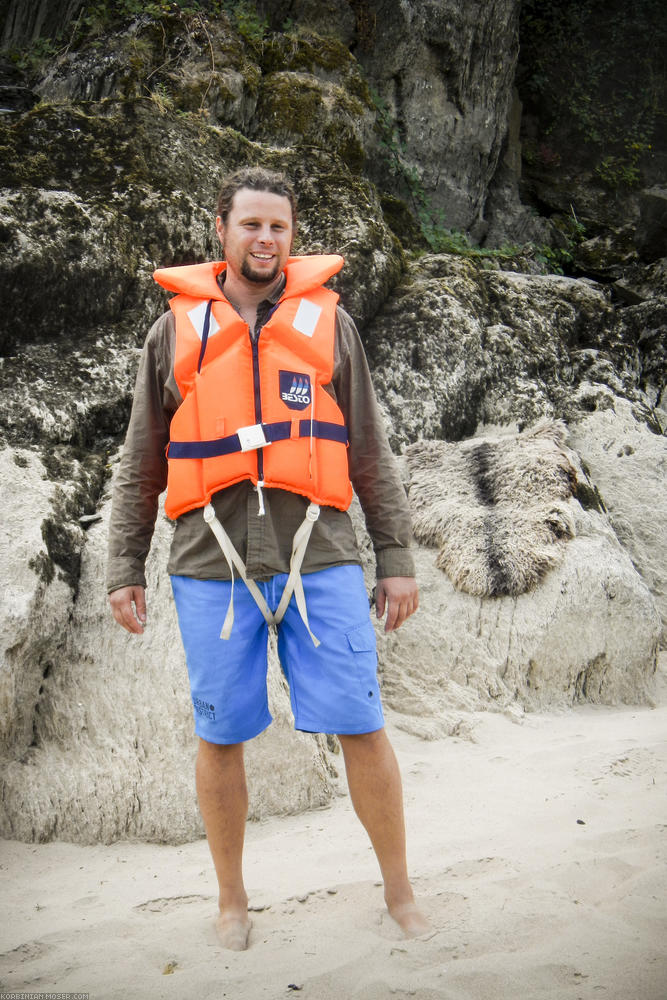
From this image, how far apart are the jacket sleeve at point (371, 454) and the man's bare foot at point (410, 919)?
98cm

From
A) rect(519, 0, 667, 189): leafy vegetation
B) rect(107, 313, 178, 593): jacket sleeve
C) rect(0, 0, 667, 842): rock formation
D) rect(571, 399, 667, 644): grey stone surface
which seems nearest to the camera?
rect(107, 313, 178, 593): jacket sleeve

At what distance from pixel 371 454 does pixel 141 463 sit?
0.76 metres

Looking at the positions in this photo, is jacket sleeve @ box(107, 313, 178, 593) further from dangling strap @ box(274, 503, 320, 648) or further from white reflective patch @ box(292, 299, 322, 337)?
dangling strap @ box(274, 503, 320, 648)

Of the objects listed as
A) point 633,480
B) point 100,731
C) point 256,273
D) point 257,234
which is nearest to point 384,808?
point 100,731

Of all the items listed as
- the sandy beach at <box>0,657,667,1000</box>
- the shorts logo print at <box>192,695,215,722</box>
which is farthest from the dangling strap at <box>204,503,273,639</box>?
the sandy beach at <box>0,657,667,1000</box>

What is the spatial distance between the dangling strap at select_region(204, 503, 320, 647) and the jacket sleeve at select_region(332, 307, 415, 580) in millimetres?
316

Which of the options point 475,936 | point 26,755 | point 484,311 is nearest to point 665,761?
point 475,936

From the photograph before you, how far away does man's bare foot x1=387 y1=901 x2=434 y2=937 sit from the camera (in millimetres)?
2297

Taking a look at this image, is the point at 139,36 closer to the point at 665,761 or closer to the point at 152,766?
the point at 152,766

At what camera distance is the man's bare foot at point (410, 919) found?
7.54 ft

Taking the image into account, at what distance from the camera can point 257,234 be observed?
256 centimetres

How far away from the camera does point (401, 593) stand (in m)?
2.61

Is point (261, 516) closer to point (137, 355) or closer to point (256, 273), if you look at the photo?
point (256, 273)

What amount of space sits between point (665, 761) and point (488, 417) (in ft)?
8.03
